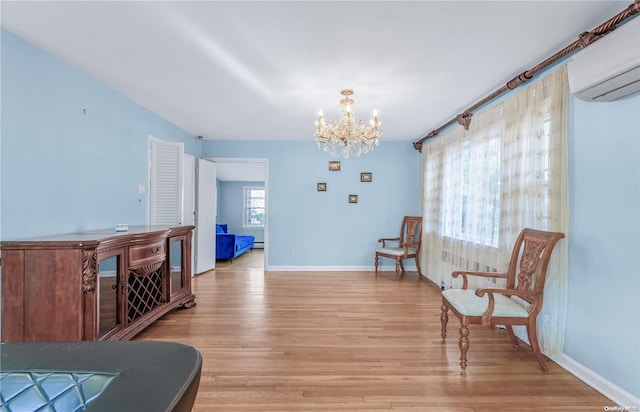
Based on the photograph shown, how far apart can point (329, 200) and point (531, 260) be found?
3448 millimetres

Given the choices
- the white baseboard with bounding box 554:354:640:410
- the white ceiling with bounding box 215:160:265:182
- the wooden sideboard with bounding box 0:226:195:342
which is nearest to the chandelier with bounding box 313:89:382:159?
the wooden sideboard with bounding box 0:226:195:342

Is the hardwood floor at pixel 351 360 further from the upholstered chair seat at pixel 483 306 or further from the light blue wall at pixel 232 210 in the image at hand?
the light blue wall at pixel 232 210

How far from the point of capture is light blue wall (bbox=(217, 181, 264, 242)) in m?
8.84

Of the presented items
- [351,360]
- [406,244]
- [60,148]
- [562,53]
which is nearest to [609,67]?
[562,53]

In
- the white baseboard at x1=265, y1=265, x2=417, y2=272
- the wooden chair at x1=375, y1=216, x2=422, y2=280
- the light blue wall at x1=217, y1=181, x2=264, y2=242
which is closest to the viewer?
the wooden chair at x1=375, y1=216, x2=422, y2=280

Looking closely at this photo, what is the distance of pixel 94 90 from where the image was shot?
2805mm

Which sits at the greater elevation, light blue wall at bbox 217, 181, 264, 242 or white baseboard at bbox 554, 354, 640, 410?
light blue wall at bbox 217, 181, 264, 242

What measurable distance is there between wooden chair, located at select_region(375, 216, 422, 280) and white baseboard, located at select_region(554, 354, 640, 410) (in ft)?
8.53

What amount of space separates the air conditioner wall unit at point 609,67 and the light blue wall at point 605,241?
15 centimetres

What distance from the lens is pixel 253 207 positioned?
902 centimetres

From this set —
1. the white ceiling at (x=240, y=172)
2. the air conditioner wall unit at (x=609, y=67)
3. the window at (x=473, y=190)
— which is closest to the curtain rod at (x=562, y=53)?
the air conditioner wall unit at (x=609, y=67)

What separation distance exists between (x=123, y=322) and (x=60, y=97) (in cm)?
196

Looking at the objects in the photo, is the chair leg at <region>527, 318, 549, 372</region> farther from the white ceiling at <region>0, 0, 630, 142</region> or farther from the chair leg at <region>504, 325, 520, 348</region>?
the white ceiling at <region>0, 0, 630, 142</region>

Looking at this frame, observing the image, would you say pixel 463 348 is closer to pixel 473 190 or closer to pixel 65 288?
pixel 473 190
